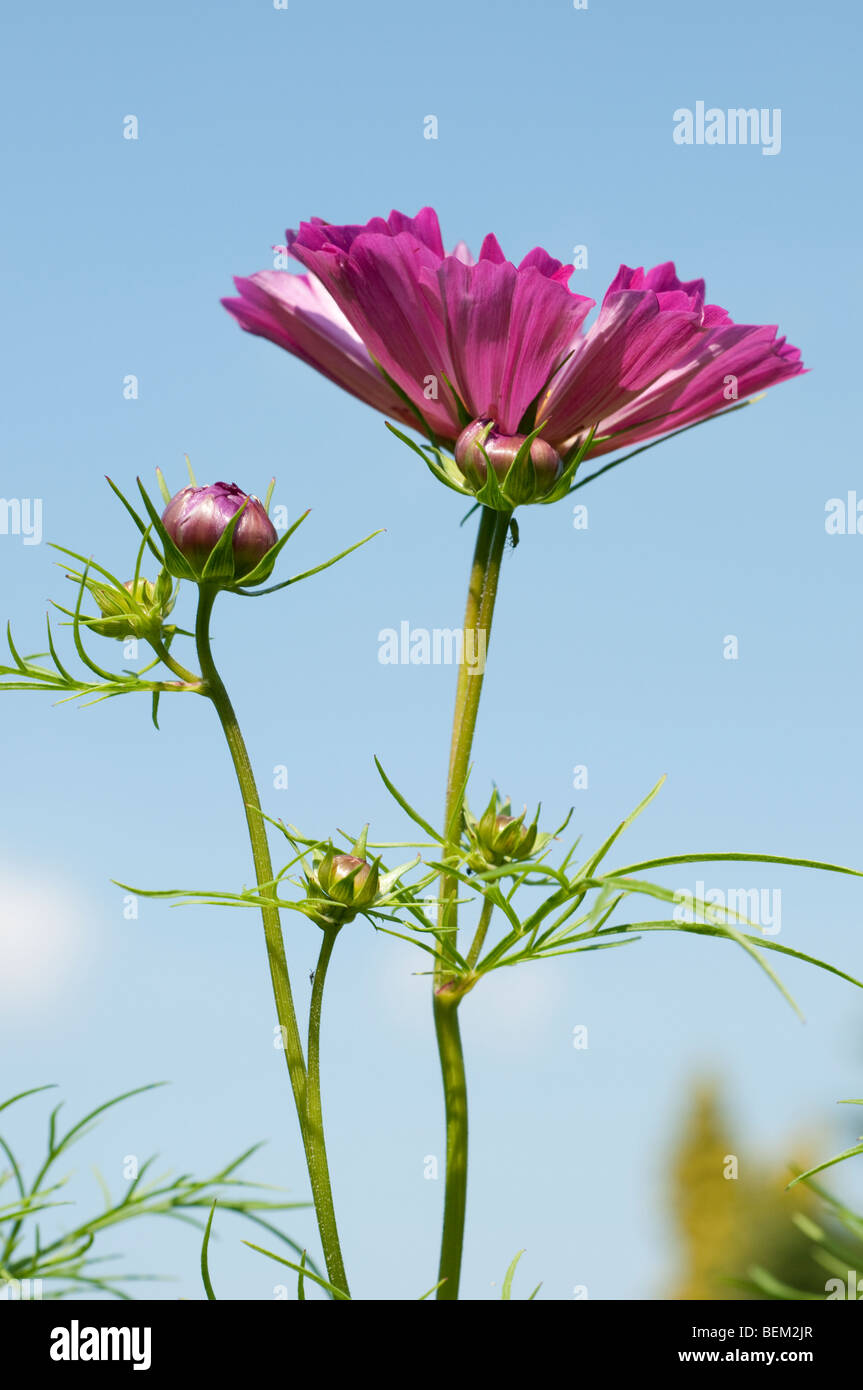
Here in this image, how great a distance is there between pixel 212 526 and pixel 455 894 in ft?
0.91

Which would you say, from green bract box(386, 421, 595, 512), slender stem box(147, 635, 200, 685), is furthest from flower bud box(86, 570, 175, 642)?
green bract box(386, 421, 595, 512)

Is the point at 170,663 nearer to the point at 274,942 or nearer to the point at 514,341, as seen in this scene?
the point at 274,942

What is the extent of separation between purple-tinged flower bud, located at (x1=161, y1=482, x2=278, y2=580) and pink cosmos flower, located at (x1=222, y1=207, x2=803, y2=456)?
5.5 inches

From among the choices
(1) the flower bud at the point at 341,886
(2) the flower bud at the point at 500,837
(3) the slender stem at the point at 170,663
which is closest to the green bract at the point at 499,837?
(2) the flower bud at the point at 500,837

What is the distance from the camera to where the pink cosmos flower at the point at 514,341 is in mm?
856

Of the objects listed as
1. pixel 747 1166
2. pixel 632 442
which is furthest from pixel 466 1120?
pixel 747 1166

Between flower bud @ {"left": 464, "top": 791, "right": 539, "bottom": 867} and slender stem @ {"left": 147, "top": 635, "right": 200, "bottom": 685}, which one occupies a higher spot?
slender stem @ {"left": 147, "top": 635, "right": 200, "bottom": 685}

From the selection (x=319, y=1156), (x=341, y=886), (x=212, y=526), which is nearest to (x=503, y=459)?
(x=212, y=526)

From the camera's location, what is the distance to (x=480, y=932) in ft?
2.73

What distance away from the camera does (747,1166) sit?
9250 millimetres

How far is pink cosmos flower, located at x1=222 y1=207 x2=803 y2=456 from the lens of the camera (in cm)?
86

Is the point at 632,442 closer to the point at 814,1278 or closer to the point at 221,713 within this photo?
the point at 221,713

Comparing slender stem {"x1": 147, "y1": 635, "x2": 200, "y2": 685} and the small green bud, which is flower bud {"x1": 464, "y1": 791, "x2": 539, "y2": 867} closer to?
the small green bud

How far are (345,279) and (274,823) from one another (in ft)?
1.19
